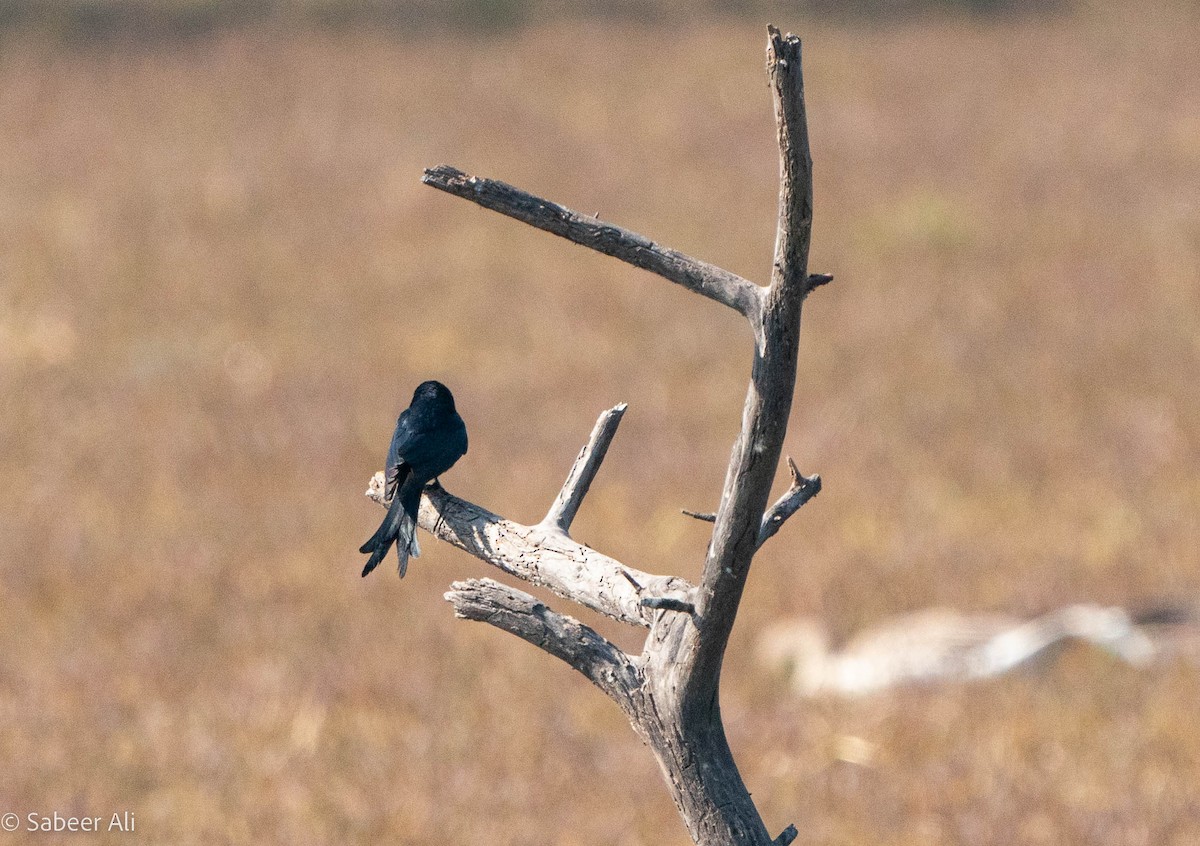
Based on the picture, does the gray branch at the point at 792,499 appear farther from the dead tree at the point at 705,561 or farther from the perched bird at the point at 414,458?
the perched bird at the point at 414,458

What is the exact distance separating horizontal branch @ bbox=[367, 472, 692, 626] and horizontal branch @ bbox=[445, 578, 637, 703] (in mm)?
72

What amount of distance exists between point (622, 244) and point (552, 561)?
2.96 feet

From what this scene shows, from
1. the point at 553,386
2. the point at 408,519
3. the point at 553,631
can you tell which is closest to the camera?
the point at 553,631

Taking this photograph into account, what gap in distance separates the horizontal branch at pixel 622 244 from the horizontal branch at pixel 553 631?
0.81 m

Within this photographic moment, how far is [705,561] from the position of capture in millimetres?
2510

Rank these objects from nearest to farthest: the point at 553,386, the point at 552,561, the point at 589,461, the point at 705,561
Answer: the point at 705,561 → the point at 552,561 → the point at 589,461 → the point at 553,386

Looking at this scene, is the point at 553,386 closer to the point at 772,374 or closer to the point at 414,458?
the point at 414,458

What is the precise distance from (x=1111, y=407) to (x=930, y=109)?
1312 cm

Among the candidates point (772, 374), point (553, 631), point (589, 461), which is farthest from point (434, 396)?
point (772, 374)

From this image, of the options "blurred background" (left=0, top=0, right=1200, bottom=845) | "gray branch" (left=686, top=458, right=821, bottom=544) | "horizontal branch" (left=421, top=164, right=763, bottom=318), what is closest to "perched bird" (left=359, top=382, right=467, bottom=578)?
"gray branch" (left=686, top=458, right=821, bottom=544)

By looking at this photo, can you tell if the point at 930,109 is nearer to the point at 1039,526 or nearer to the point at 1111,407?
the point at 1111,407

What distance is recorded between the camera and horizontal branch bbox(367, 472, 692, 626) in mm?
2770

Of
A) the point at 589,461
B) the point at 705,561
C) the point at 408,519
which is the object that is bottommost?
the point at 705,561

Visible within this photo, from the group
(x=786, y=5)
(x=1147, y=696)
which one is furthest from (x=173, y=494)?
(x=786, y=5)
